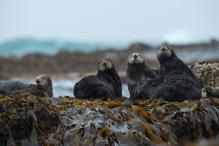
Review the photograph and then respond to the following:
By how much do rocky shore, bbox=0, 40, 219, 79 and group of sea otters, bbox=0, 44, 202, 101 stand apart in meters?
16.6

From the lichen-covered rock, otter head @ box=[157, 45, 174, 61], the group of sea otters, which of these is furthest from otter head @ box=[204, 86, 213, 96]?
the lichen-covered rock

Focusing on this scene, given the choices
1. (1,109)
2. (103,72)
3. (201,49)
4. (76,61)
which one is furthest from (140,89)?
(201,49)

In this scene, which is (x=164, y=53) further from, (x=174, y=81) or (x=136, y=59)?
(x=174, y=81)

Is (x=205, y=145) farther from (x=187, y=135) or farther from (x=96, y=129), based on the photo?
(x=96, y=129)

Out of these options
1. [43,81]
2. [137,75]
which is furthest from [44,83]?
[137,75]

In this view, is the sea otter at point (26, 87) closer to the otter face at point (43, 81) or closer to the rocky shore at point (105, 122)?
the otter face at point (43, 81)

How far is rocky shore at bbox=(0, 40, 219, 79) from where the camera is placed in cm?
3075

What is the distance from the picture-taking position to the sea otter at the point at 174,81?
10.8m

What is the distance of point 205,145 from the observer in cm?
900

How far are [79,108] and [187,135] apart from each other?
157cm

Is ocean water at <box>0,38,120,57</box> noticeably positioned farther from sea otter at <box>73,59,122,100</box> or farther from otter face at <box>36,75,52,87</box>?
sea otter at <box>73,59,122,100</box>

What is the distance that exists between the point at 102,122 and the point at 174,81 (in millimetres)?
2239

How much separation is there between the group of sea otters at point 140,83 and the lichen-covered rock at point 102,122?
77 centimetres

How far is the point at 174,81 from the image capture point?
1101cm
